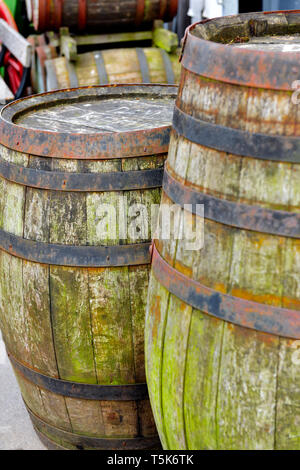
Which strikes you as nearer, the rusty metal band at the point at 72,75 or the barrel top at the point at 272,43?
the barrel top at the point at 272,43

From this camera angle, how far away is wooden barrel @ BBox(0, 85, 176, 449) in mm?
2256

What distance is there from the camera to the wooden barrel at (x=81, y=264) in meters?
2.26

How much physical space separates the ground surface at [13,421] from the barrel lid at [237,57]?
1.91 m

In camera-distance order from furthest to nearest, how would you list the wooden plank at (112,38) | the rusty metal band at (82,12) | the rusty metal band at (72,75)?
the wooden plank at (112,38)
the rusty metal band at (82,12)
the rusty metal band at (72,75)

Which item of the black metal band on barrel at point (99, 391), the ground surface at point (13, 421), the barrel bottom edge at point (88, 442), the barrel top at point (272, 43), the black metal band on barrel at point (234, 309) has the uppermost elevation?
the barrel top at point (272, 43)

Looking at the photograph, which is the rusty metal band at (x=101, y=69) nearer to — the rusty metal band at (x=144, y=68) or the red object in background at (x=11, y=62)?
the rusty metal band at (x=144, y=68)

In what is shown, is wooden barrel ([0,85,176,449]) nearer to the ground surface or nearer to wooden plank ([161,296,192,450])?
the ground surface

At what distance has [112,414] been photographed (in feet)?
8.45

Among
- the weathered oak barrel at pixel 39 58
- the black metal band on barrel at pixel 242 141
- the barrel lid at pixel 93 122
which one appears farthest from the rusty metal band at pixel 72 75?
the black metal band on barrel at pixel 242 141

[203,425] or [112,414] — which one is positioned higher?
[203,425]

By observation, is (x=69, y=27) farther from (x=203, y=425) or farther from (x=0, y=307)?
(x=203, y=425)
